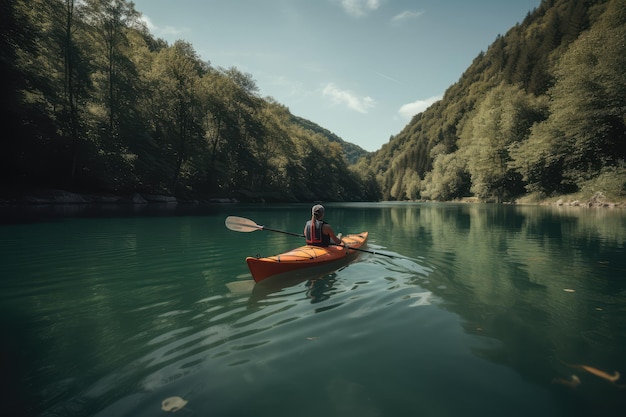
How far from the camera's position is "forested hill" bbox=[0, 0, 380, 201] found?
71.9ft

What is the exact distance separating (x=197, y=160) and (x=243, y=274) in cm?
3581

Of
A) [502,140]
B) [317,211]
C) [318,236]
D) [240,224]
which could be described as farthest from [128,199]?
[502,140]

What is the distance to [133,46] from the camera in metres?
37.1

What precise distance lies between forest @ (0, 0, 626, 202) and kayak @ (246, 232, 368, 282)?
24175 mm

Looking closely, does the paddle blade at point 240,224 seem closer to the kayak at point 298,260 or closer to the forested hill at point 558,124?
the kayak at point 298,260

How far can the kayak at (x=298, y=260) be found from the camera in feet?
21.0

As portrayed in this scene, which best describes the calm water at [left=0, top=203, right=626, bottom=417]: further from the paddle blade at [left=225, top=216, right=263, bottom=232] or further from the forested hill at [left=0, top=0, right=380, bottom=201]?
the forested hill at [left=0, top=0, right=380, bottom=201]

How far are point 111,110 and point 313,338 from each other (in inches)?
1389

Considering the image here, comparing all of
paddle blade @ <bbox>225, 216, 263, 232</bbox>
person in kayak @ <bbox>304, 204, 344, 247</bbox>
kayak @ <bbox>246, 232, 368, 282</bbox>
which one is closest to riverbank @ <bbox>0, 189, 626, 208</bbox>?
paddle blade @ <bbox>225, 216, 263, 232</bbox>

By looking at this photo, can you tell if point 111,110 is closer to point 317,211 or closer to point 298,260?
point 317,211

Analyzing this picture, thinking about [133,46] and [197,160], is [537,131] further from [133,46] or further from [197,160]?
→ [133,46]

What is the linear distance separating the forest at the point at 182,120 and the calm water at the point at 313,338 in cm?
2109

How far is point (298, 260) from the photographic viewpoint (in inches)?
279

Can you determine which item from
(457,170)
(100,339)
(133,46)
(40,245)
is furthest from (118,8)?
(457,170)
